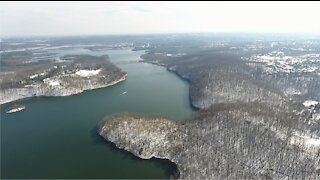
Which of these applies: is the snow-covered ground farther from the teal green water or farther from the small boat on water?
the small boat on water

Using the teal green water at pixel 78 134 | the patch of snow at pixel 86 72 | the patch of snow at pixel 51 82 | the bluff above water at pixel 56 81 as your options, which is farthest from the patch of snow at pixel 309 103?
the patch of snow at pixel 86 72

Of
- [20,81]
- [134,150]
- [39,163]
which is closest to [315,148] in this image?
[134,150]

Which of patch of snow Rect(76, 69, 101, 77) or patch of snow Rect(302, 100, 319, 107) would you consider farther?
patch of snow Rect(76, 69, 101, 77)

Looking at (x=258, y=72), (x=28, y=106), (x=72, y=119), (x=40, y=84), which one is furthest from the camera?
(x=258, y=72)

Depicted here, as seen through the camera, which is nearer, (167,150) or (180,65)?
(167,150)

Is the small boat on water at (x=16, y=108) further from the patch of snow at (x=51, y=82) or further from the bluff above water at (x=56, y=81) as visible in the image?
the patch of snow at (x=51, y=82)

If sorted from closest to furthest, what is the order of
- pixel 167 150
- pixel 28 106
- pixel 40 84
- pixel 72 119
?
pixel 167 150 → pixel 72 119 → pixel 28 106 → pixel 40 84

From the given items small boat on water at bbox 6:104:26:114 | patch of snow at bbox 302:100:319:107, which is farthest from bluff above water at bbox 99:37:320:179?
small boat on water at bbox 6:104:26:114

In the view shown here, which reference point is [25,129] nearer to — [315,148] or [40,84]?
[40,84]

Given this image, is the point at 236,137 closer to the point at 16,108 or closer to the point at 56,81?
the point at 16,108

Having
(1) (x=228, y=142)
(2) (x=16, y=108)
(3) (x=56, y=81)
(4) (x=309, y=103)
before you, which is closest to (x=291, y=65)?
(4) (x=309, y=103)
